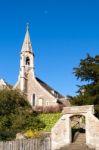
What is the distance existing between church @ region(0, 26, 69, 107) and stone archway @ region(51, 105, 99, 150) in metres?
38.0

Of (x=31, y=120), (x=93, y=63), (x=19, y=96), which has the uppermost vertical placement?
(x=93, y=63)

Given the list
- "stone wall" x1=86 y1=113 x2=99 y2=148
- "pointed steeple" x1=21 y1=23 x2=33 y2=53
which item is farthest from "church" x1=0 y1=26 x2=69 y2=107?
"stone wall" x1=86 y1=113 x2=99 y2=148

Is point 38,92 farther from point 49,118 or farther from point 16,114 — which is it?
point 16,114

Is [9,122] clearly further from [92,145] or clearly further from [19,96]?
[92,145]

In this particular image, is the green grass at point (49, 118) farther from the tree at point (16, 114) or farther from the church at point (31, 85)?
the church at point (31, 85)

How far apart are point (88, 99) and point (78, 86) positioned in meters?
3.88

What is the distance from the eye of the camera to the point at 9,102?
48.9 m

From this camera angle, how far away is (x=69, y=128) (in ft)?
116

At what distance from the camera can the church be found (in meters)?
75.2

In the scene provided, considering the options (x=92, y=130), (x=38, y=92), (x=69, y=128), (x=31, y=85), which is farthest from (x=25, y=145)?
(x=31, y=85)

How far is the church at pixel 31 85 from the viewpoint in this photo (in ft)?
247

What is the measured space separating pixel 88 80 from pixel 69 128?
12116 mm

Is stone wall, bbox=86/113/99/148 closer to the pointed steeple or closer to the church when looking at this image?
the church

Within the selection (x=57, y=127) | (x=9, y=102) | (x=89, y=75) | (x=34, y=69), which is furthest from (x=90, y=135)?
(x=34, y=69)
